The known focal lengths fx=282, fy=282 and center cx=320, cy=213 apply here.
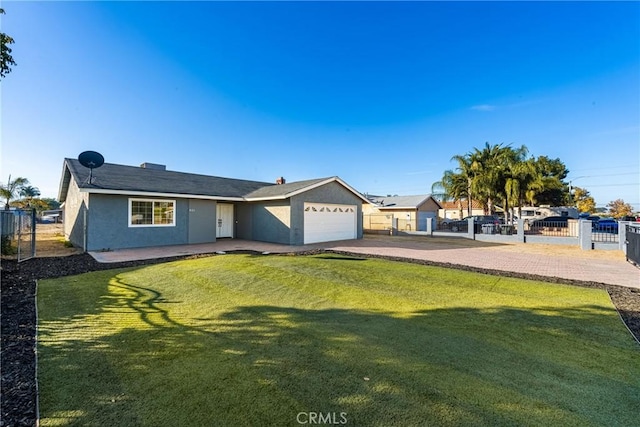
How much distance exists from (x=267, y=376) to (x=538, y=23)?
17705 millimetres

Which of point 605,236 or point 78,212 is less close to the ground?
point 78,212

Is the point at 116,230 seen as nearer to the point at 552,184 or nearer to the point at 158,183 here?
the point at 158,183

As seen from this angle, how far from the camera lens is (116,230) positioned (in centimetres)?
1357

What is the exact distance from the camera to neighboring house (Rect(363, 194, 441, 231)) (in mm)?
28444

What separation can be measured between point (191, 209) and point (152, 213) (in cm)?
192

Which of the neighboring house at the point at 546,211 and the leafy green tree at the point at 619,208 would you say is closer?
the neighboring house at the point at 546,211

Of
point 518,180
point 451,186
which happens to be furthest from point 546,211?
point 518,180

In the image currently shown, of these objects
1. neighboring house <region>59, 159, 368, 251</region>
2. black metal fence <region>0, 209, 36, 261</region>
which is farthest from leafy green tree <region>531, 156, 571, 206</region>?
black metal fence <region>0, 209, 36, 261</region>

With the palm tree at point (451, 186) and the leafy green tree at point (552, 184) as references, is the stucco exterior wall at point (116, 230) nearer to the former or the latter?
the palm tree at point (451, 186)

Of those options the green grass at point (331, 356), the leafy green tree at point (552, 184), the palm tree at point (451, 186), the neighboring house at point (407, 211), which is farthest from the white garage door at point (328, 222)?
the leafy green tree at point (552, 184)

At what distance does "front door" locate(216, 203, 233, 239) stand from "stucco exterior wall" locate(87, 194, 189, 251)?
3.58 metres

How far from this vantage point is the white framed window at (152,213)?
14.1 meters

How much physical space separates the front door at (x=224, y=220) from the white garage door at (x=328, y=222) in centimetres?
593

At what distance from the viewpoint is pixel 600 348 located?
13.4 feet
